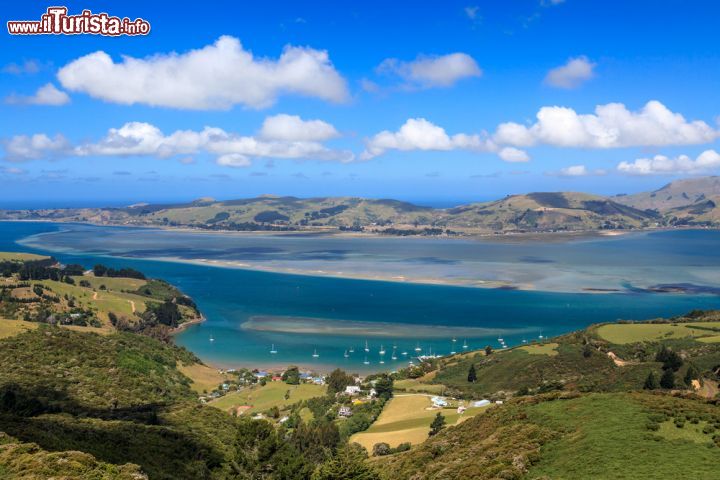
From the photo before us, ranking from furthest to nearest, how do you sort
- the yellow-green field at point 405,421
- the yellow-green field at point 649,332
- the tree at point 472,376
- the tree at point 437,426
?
the yellow-green field at point 649,332 < the tree at point 472,376 < the yellow-green field at point 405,421 < the tree at point 437,426

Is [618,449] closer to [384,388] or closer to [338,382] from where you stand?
[384,388]

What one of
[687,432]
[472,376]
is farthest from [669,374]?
[687,432]

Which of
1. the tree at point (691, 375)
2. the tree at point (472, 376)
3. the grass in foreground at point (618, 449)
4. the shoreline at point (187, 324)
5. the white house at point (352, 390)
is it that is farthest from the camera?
the shoreline at point (187, 324)

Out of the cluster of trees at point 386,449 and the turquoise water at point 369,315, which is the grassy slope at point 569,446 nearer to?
the cluster of trees at point 386,449

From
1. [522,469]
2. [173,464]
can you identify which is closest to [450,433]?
[522,469]

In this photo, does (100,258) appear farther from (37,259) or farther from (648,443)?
(648,443)

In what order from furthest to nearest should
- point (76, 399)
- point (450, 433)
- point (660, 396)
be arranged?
1. point (76, 399)
2. point (450, 433)
3. point (660, 396)

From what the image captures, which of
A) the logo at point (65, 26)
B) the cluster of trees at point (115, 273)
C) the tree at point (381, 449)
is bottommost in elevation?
the tree at point (381, 449)

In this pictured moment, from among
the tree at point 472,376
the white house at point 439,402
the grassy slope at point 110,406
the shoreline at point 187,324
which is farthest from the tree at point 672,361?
the shoreline at point 187,324
